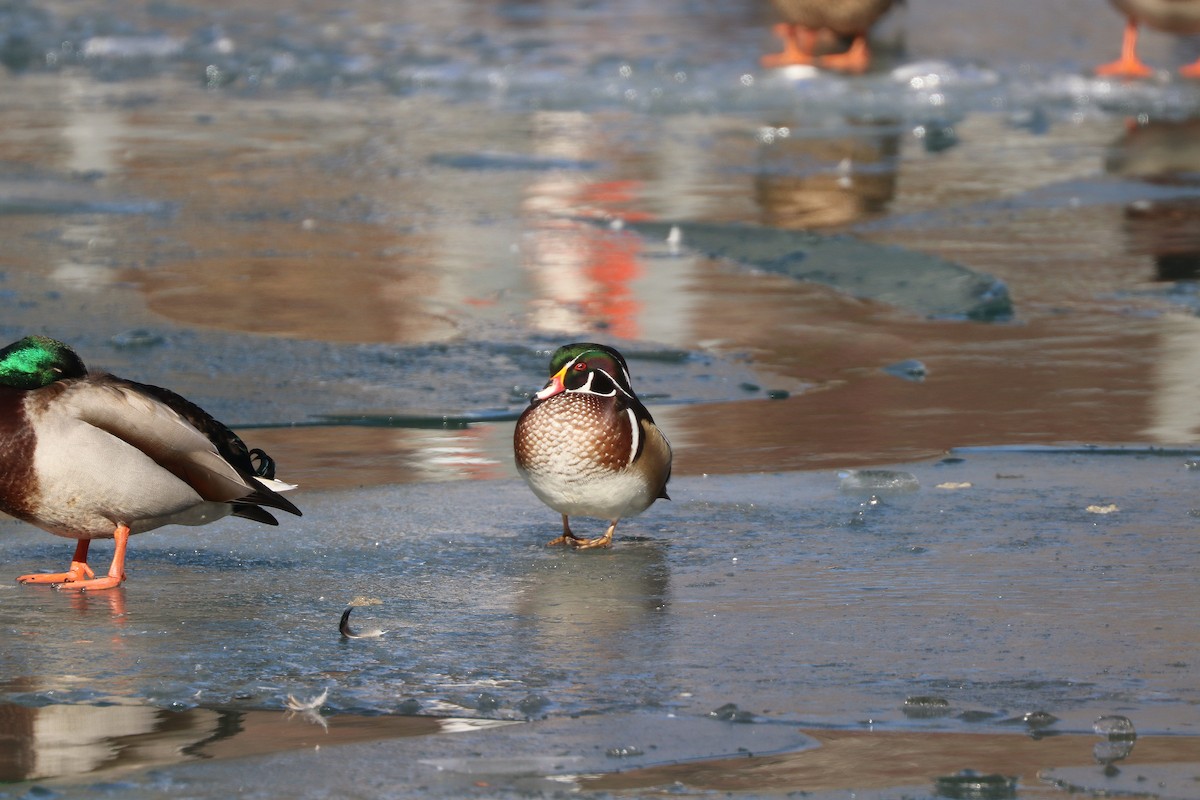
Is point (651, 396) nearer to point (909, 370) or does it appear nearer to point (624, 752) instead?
point (909, 370)

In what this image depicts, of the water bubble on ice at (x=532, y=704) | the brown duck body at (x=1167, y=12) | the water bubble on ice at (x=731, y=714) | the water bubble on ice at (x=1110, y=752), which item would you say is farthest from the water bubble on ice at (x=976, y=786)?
the brown duck body at (x=1167, y=12)

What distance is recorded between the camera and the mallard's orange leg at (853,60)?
672 inches

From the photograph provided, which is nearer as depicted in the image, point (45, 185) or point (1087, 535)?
point (1087, 535)

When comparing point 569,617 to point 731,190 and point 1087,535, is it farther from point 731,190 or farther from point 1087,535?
point 731,190

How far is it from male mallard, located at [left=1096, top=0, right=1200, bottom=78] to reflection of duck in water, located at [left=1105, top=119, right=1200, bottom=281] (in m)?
1.68

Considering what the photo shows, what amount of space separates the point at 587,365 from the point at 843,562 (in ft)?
2.71

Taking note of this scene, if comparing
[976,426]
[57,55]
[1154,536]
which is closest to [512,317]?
[976,426]

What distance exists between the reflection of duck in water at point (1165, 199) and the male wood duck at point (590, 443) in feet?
14.9

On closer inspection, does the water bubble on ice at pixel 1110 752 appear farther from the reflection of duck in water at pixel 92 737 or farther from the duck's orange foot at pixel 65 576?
the duck's orange foot at pixel 65 576

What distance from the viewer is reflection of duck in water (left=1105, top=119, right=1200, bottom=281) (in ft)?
32.1

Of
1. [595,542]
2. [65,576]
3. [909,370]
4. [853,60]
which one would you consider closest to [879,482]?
[595,542]

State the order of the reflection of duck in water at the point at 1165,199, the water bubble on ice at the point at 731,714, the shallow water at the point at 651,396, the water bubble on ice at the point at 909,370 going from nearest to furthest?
the water bubble on ice at the point at 731,714, the shallow water at the point at 651,396, the water bubble on ice at the point at 909,370, the reflection of duck in water at the point at 1165,199

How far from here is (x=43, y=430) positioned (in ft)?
15.9

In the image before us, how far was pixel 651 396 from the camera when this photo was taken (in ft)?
23.7
